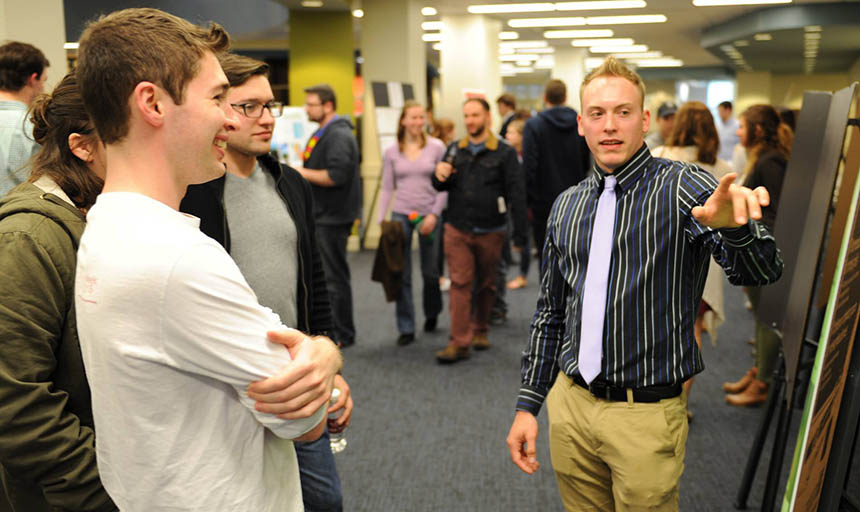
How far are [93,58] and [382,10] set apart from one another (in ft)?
31.0

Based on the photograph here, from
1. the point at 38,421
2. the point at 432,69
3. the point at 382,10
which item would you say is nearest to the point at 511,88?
the point at 432,69

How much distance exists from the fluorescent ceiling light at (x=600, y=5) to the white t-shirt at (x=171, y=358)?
11412 millimetres

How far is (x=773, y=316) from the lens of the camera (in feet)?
9.55

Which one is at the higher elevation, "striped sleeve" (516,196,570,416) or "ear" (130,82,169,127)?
"ear" (130,82,169,127)

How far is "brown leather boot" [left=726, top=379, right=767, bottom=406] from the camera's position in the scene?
4.32 metres

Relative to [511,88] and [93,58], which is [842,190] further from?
[511,88]

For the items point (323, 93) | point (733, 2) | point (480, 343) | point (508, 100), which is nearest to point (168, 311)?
point (323, 93)

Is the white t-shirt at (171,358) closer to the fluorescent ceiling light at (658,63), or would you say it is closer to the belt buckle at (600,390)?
the belt buckle at (600,390)

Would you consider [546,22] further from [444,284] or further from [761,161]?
[761,161]

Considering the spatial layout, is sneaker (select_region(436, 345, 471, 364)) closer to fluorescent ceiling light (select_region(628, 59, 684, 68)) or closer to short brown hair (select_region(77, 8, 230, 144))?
short brown hair (select_region(77, 8, 230, 144))

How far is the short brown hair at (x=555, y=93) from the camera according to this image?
6020 millimetres

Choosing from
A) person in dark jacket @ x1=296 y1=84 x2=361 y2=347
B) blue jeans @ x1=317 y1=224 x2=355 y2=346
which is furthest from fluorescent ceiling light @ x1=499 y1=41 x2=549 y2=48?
blue jeans @ x1=317 y1=224 x2=355 y2=346

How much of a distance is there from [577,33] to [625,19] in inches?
76.7

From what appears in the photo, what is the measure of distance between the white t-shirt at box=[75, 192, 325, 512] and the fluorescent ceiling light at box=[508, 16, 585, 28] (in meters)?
13.1
